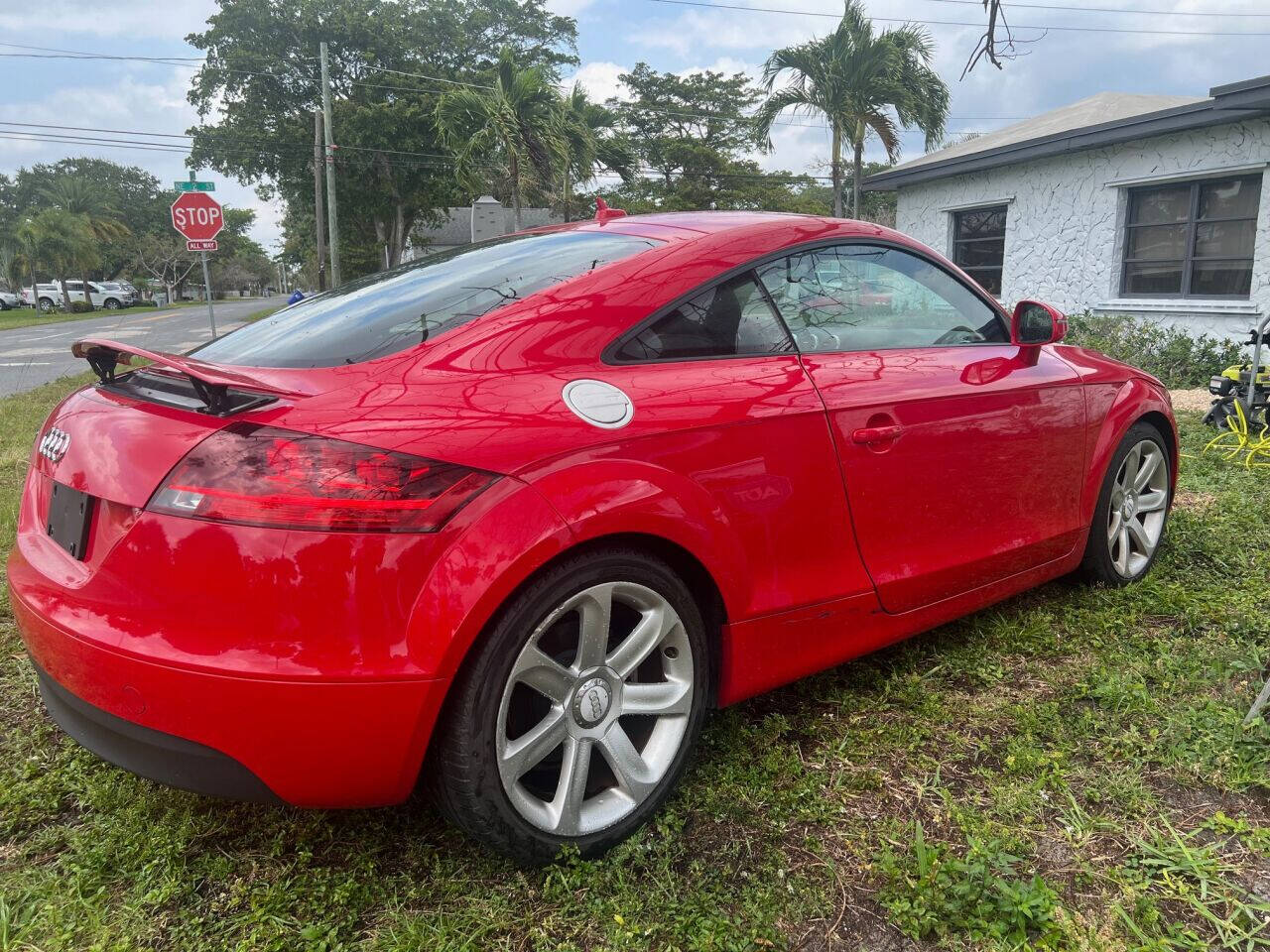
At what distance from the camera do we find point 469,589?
5.57 feet

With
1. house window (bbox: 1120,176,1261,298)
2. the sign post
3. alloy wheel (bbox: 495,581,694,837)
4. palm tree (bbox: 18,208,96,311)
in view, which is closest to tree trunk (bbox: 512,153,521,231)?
the sign post

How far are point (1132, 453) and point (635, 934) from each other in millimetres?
2796

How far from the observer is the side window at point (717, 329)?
2143 millimetres

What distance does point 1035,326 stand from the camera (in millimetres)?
3023

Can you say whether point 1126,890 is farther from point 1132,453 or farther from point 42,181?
point 42,181

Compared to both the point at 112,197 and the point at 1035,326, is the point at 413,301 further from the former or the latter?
the point at 112,197

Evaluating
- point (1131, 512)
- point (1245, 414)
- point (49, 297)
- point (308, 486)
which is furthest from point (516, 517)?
point (49, 297)

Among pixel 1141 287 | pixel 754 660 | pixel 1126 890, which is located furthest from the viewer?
pixel 1141 287

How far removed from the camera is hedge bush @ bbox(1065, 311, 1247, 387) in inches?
403

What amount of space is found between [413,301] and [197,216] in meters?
12.6

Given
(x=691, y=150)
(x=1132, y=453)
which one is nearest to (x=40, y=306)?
(x=691, y=150)

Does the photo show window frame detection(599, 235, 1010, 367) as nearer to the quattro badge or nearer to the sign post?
the quattro badge

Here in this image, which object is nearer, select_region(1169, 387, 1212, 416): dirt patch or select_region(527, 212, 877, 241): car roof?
select_region(527, 212, 877, 241): car roof

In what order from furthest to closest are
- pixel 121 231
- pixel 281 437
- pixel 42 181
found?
Result: 1. pixel 42 181
2. pixel 121 231
3. pixel 281 437
